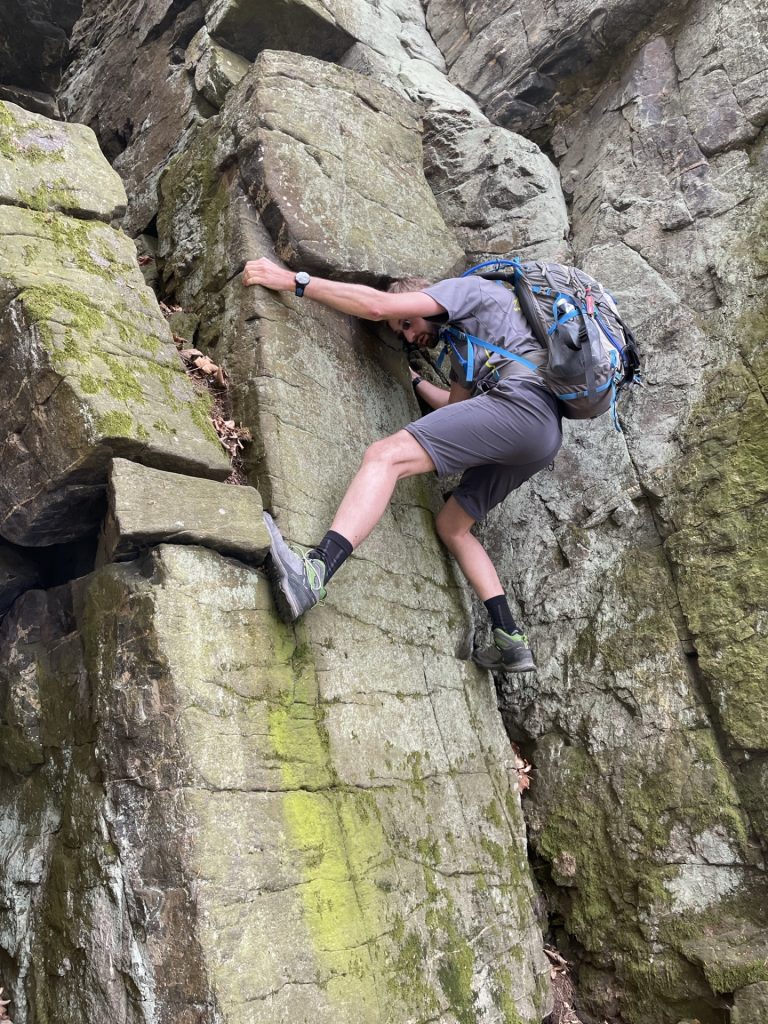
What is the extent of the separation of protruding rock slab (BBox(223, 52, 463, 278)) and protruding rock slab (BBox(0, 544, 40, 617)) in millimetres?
2444

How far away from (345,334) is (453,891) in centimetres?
334

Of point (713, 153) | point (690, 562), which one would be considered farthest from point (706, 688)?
point (713, 153)

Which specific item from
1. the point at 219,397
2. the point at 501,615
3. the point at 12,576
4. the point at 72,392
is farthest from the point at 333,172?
the point at 12,576

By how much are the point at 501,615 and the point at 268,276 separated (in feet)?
8.30

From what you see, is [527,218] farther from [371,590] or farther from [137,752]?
[137,752]

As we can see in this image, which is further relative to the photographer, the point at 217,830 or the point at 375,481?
the point at 375,481

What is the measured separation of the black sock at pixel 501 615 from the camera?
5004 mm

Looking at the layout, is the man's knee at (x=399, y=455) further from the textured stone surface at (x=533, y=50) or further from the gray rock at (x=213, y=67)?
the textured stone surface at (x=533, y=50)

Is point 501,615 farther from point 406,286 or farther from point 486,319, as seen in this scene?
point 406,286

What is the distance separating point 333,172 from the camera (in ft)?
18.0

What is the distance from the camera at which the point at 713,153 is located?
19.4 feet

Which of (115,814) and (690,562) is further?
(690,562)

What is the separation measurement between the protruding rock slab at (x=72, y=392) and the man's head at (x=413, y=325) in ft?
5.06

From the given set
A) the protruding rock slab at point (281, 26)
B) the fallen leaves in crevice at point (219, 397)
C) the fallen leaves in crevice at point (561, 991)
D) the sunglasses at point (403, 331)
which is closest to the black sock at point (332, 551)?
the fallen leaves in crevice at point (219, 397)
